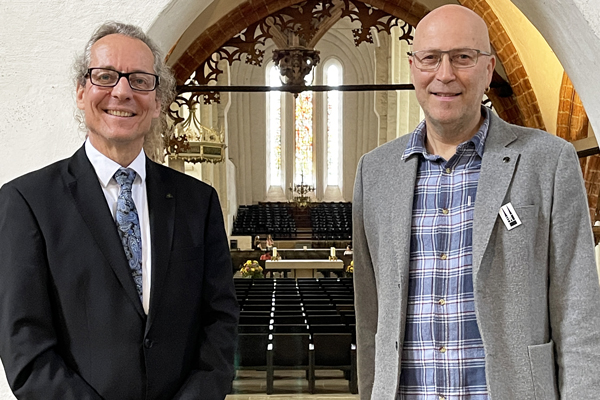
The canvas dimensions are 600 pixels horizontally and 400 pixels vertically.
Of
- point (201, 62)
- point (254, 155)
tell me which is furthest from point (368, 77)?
point (201, 62)

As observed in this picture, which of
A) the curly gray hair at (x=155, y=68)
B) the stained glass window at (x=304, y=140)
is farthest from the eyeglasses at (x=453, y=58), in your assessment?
the stained glass window at (x=304, y=140)

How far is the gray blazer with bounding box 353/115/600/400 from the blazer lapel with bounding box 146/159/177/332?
658 millimetres

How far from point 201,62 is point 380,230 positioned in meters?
5.53

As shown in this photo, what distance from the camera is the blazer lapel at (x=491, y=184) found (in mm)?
1774

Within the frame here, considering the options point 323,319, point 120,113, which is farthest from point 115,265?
point 323,319

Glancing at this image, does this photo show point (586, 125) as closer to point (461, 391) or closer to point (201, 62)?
point (201, 62)

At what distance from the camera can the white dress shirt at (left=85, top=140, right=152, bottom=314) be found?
1.80 meters

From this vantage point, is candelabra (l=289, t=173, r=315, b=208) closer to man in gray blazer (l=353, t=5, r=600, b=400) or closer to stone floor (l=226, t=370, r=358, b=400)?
stone floor (l=226, t=370, r=358, b=400)

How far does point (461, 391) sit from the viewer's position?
1795mm

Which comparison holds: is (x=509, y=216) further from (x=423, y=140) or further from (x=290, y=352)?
(x=290, y=352)

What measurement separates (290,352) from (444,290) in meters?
4.75

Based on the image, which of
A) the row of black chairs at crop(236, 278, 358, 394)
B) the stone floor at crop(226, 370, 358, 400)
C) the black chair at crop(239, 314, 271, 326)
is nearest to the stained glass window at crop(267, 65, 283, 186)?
the row of black chairs at crop(236, 278, 358, 394)

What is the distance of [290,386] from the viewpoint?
671 centimetres

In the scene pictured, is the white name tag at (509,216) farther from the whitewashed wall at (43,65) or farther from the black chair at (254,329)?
the black chair at (254,329)
